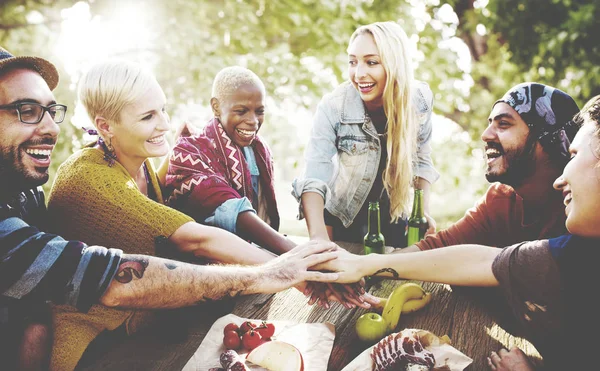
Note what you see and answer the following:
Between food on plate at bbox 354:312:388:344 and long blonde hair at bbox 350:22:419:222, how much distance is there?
1584mm

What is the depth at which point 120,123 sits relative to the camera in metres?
2.48

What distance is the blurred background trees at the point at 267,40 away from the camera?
18.2ft

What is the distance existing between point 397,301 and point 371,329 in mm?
265

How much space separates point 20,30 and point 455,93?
20.6ft

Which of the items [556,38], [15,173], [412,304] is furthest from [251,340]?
[556,38]

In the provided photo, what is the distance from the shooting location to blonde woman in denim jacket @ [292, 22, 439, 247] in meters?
3.17

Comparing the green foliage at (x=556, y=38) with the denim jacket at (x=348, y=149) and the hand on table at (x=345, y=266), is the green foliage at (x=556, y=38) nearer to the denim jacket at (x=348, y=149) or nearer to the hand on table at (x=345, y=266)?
the denim jacket at (x=348, y=149)

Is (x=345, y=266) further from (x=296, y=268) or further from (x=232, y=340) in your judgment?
(x=232, y=340)

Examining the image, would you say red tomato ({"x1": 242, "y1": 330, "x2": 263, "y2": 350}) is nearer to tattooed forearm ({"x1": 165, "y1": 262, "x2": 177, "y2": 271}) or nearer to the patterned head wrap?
tattooed forearm ({"x1": 165, "y1": 262, "x2": 177, "y2": 271})

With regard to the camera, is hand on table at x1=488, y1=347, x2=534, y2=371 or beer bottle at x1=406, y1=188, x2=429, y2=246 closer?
hand on table at x1=488, y1=347, x2=534, y2=371

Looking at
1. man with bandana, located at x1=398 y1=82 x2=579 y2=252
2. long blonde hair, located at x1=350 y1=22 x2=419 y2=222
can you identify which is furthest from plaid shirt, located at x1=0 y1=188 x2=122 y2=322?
long blonde hair, located at x1=350 y1=22 x2=419 y2=222

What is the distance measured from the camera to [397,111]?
3273 mm

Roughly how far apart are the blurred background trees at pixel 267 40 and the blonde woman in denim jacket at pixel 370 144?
8.31ft

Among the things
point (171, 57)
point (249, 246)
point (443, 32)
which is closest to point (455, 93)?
point (443, 32)
